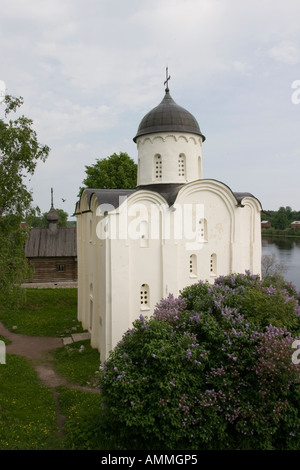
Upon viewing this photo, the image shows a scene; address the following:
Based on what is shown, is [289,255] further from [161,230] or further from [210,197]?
[161,230]

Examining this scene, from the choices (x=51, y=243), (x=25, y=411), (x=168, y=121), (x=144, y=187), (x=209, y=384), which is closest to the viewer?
(x=209, y=384)

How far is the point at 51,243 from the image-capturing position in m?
25.3

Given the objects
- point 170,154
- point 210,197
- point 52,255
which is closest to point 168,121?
point 170,154

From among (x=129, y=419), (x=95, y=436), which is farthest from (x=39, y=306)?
(x=129, y=419)

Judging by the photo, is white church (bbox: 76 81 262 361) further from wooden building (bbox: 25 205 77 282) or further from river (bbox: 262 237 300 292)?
river (bbox: 262 237 300 292)

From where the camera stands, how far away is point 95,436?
764 centimetres

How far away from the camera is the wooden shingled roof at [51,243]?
81.1ft

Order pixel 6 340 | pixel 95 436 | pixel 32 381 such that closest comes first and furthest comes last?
pixel 95 436 → pixel 32 381 → pixel 6 340

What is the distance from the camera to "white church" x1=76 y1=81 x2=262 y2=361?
11789 mm

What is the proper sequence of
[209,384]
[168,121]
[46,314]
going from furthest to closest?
[46,314] < [168,121] < [209,384]

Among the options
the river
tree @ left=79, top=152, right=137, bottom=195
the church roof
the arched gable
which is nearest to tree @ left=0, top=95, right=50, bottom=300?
the church roof

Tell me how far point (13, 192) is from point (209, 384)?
8004 mm
